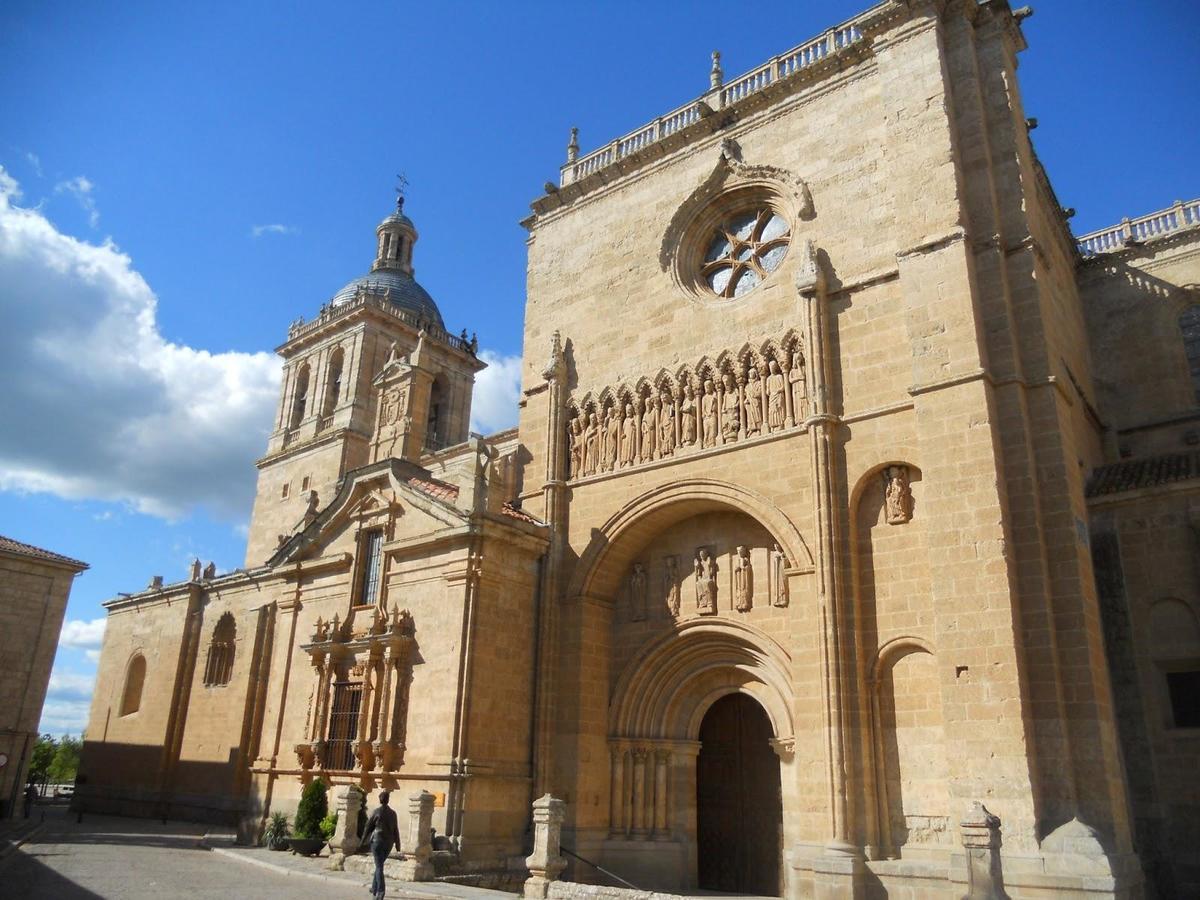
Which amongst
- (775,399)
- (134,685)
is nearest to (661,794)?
(775,399)

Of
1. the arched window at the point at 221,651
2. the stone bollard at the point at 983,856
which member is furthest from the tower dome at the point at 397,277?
the stone bollard at the point at 983,856

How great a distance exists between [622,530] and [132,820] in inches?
774

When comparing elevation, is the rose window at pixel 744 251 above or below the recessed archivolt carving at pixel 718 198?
below

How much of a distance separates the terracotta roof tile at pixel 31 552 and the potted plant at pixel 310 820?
40.7 ft

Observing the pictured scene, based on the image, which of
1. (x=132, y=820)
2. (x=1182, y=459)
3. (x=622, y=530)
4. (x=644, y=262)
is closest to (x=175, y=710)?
(x=132, y=820)

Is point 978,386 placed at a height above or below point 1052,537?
above

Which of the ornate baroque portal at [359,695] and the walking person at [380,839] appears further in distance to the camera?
the ornate baroque portal at [359,695]

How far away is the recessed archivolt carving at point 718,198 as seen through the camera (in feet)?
57.3

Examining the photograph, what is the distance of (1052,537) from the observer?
1243 centimetres

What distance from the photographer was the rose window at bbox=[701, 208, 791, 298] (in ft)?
57.4

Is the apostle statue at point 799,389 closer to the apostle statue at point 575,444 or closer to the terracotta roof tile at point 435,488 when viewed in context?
the apostle statue at point 575,444

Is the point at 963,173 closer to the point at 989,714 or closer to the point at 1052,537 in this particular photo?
the point at 1052,537

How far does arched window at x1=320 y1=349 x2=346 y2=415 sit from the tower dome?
121 inches

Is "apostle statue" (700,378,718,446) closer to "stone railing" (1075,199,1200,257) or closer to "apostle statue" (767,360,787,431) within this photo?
"apostle statue" (767,360,787,431)
